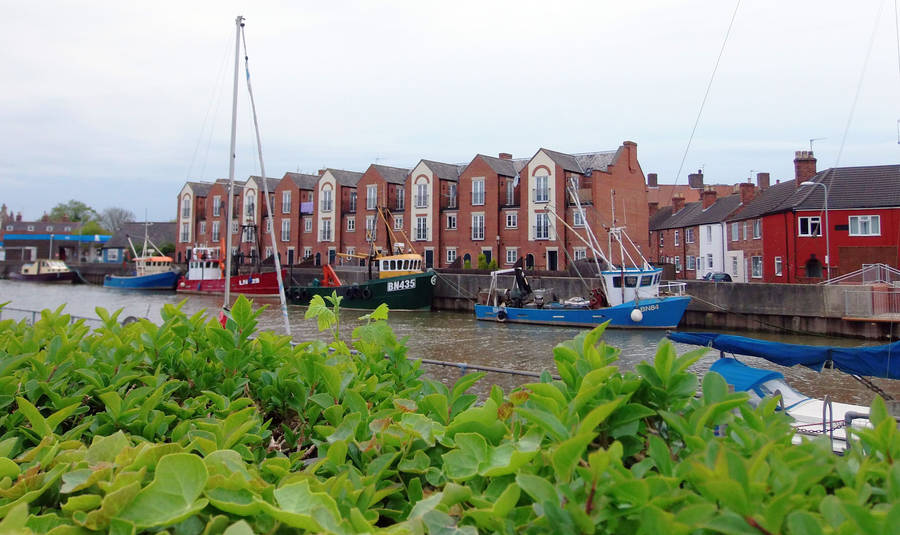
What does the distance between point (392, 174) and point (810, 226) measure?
39.5 m

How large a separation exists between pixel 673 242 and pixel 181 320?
5949cm

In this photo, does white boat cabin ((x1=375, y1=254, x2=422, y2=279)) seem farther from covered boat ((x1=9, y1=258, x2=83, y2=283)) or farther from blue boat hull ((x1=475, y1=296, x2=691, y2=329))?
covered boat ((x1=9, y1=258, x2=83, y2=283))

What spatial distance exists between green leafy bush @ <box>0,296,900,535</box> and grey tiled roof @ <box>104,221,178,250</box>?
105 meters

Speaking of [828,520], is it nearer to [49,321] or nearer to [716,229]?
[49,321]

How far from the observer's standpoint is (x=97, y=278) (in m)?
81.9

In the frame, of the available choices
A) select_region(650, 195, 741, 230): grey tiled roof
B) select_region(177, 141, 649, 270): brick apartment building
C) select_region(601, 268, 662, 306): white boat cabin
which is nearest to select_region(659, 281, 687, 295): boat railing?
select_region(601, 268, 662, 306): white boat cabin

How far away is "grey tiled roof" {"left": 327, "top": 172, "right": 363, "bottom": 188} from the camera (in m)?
65.3

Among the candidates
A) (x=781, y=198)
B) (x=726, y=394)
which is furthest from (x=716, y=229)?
(x=726, y=394)

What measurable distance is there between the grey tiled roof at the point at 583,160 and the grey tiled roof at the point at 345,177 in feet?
79.8

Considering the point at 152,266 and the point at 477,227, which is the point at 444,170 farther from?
the point at 152,266

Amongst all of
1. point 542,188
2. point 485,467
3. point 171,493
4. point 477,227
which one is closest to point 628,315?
point 542,188

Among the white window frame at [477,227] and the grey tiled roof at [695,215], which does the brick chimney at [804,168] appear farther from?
the white window frame at [477,227]

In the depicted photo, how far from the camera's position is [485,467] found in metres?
1.63

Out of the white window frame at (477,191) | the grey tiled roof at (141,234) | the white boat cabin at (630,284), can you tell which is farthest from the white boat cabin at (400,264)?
the grey tiled roof at (141,234)
